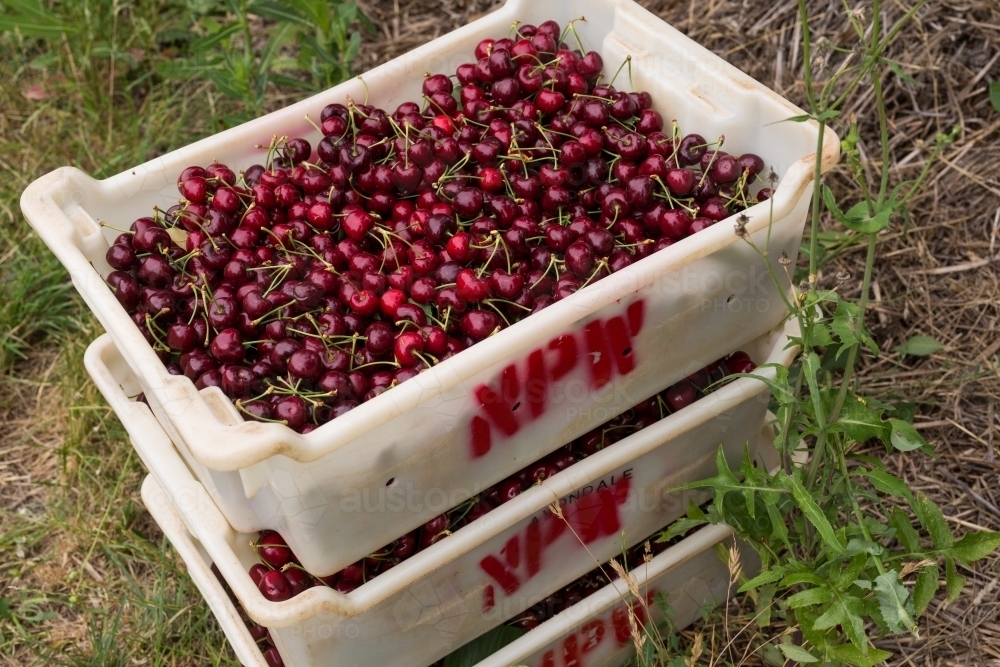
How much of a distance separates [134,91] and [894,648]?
11.2 feet

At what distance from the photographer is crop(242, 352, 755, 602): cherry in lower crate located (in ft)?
6.28

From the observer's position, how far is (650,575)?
225 cm

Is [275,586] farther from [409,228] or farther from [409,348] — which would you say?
[409,228]

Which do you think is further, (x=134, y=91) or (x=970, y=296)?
(x=134, y=91)

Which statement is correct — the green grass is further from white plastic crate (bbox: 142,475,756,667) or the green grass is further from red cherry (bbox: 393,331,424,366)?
red cherry (bbox: 393,331,424,366)

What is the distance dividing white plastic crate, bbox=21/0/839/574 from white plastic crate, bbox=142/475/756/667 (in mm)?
303

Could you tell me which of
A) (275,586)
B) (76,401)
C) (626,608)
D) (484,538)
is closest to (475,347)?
(484,538)

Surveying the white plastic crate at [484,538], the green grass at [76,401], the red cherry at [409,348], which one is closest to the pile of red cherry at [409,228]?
the red cherry at [409,348]

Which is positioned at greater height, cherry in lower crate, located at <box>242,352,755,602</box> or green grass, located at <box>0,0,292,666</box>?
cherry in lower crate, located at <box>242,352,755,602</box>

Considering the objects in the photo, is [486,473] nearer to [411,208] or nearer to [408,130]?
[411,208]

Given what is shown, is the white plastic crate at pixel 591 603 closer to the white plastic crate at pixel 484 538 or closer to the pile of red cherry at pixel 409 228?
the white plastic crate at pixel 484 538

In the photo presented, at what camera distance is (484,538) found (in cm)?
189

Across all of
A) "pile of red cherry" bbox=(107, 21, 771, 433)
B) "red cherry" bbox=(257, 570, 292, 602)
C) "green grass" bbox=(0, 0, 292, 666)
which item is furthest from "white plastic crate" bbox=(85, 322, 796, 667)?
"green grass" bbox=(0, 0, 292, 666)

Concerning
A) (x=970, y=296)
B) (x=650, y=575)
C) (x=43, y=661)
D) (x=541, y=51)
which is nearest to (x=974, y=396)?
(x=970, y=296)
